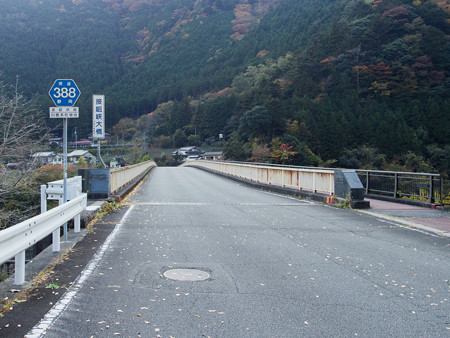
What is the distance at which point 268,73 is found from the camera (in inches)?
3989

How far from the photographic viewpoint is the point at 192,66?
15012 cm

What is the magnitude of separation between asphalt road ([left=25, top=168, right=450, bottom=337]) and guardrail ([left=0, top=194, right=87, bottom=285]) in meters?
0.73

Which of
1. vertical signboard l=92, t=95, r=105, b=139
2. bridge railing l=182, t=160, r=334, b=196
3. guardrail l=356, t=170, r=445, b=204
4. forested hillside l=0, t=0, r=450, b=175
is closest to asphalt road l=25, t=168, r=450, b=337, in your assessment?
guardrail l=356, t=170, r=445, b=204

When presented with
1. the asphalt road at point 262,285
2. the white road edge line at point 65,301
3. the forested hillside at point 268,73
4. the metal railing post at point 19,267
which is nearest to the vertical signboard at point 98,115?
the asphalt road at point 262,285

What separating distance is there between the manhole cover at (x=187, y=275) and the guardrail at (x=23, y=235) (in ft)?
5.89

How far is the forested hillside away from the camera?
66.9 metres

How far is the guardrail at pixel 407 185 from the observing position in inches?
529

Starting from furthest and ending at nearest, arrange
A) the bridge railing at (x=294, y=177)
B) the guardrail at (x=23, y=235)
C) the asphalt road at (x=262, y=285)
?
the bridge railing at (x=294, y=177) < the guardrail at (x=23, y=235) < the asphalt road at (x=262, y=285)

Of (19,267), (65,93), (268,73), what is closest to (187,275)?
(19,267)

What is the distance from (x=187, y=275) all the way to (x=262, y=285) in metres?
1.08

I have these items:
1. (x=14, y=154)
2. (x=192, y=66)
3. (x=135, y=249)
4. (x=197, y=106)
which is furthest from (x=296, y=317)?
(x=192, y=66)

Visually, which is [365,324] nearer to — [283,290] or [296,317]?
[296,317]

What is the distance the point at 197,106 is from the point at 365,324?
113 metres

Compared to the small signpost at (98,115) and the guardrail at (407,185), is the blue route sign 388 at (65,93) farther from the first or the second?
the guardrail at (407,185)
